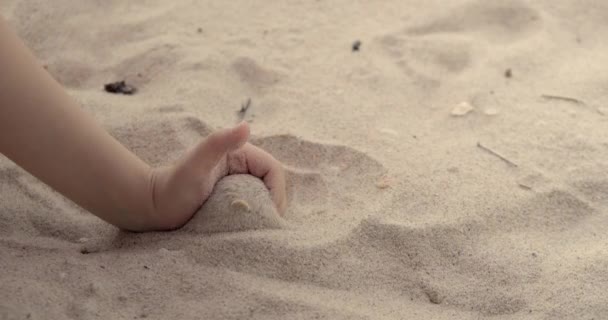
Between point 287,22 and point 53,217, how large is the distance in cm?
110

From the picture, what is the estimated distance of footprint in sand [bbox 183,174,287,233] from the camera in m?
1.43

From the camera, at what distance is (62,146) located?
1.31m

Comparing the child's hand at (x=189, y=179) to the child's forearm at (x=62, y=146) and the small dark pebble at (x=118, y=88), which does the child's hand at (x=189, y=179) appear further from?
the small dark pebble at (x=118, y=88)

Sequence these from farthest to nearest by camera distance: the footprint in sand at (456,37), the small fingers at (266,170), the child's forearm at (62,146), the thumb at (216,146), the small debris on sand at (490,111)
Result: 1. the footprint in sand at (456,37)
2. the small debris on sand at (490,111)
3. the small fingers at (266,170)
4. the thumb at (216,146)
5. the child's forearm at (62,146)

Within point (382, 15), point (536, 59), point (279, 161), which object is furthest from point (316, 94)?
point (536, 59)

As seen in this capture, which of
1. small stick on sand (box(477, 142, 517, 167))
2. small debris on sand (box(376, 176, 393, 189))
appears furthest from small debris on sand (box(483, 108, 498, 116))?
small debris on sand (box(376, 176, 393, 189))

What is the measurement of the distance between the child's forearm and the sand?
0.09 metres

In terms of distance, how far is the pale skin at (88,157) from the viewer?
1268 millimetres

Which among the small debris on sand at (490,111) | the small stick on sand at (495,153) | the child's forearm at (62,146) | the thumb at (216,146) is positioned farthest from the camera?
the small debris on sand at (490,111)

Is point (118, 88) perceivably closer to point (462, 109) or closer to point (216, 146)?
point (216, 146)

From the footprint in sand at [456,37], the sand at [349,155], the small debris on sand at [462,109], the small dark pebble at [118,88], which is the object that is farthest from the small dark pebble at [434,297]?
the small dark pebble at [118,88]

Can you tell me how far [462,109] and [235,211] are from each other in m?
0.78

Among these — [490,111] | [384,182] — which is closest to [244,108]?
[384,182]

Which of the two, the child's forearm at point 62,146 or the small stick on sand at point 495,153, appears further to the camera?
the small stick on sand at point 495,153
